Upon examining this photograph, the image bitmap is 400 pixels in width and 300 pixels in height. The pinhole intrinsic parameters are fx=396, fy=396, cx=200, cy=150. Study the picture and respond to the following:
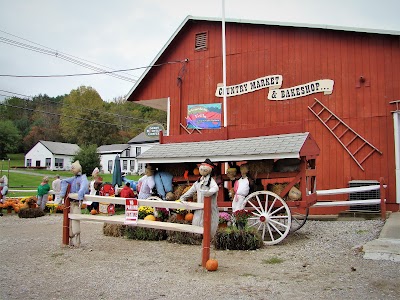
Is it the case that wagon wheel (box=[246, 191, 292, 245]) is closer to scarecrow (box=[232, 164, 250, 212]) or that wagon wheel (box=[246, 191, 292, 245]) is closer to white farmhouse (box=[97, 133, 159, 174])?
scarecrow (box=[232, 164, 250, 212])

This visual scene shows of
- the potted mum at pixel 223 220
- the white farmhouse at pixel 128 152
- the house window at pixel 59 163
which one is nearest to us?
the potted mum at pixel 223 220

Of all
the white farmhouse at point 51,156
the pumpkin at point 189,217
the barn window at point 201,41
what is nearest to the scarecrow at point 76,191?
the pumpkin at point 189,217

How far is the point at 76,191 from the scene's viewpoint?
28.9 feet

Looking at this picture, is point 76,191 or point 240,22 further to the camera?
point 240,22

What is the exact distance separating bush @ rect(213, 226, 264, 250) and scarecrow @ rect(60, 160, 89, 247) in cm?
300

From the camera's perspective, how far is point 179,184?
1036 centimetres

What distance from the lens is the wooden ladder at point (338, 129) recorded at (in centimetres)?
1241

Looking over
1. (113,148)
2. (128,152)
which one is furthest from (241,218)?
(113,148)

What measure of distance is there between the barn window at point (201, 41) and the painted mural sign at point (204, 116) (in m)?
2.35

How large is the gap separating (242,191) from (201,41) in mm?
8822

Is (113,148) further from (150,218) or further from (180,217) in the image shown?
(180,217)

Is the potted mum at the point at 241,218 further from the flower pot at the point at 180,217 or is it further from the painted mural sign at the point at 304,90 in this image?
the painted mural sign at the point at 304,90

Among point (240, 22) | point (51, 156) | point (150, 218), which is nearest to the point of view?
point (150, 218)

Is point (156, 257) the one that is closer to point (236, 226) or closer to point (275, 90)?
point (236, 226)
